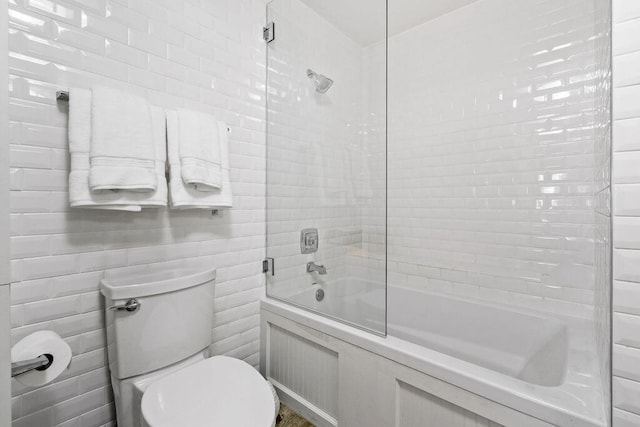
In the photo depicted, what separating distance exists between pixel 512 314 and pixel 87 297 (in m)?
2.10

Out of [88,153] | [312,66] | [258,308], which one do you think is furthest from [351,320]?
[312,66]

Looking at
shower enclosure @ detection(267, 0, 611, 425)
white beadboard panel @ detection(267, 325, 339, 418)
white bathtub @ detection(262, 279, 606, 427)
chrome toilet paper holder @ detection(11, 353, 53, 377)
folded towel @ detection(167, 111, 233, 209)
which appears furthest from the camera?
shower enclosure @ detection(267, 0, 611, 425)

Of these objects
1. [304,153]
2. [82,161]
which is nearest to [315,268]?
→ [304,153]

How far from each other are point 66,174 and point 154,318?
24.9 inches

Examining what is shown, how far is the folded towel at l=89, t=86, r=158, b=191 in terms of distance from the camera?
101 cm

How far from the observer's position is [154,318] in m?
1.10

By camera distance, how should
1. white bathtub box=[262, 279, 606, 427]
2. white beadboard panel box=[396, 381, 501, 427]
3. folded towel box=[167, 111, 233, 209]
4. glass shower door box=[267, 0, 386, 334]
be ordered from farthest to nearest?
glass shower door box=[267, 0, 386, 334]
folded towel box=[167, 111, 233, 209]
white beadboard panel box=[396, 381, 501, 427]
white bathtub box=[262, 279, 606, 427]

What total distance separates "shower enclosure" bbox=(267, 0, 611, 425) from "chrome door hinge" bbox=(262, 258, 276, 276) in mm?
14

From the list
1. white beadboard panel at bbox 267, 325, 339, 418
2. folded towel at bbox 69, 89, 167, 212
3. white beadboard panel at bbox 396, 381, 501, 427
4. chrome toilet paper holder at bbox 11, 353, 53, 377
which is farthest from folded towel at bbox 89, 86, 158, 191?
white beadboard panel at bbox 396, 381, 501, 427

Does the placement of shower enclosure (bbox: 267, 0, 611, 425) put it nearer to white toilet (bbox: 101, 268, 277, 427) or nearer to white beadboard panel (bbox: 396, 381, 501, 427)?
white beadboard panel (bbox: 396, 381, 501, 427)

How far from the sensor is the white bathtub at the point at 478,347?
86 centimetres

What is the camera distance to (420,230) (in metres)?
2.12

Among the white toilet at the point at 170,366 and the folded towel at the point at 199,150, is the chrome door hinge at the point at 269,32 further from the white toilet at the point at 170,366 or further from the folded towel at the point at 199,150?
the white toilet at the point at 170,366

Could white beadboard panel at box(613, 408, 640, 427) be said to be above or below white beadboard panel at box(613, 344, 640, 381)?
below
